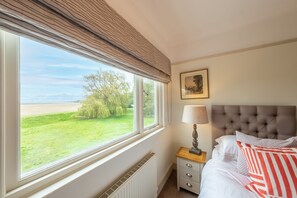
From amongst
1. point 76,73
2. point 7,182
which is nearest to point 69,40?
point 76,73

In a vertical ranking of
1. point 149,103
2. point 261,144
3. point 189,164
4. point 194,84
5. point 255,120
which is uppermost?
point 194,84

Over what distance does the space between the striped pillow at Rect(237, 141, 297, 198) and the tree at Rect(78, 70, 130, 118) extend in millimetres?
1287

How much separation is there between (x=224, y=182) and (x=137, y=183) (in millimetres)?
781

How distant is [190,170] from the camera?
1839 millimetres

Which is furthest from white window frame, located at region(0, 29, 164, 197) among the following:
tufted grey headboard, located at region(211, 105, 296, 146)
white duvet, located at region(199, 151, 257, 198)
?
tufted grey headboard, located at region(211, 105, 296, 146)

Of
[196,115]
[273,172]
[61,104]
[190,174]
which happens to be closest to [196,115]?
[196,115]

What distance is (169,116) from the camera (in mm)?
2381

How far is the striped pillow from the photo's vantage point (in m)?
0.90

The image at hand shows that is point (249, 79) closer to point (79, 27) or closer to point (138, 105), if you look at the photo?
point (138, 105)

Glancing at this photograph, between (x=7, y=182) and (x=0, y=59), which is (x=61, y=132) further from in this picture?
(x=0, y=59)

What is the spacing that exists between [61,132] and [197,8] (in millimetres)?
1801

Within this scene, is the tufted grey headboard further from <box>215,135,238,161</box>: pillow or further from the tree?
the tree

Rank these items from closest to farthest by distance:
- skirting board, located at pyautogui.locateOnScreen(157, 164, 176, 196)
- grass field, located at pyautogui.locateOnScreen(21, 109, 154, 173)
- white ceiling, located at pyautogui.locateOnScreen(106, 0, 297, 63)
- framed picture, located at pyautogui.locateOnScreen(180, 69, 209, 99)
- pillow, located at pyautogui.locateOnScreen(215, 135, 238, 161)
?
grass field, located at pyautogui.locateOnScreen(21, 109, 154, 173), white ceiling, located at pyautogui.locateOnScreen(106, 0, 297, 63), pillow, located at pyautogui.locateOnScreen(215, 135, 238, 161), skirting board, located at pyautogui.locateOnScreen(157, 164, 176, 196), framed picture, located at pyautogui.locateOnScreen(180, 69, 209, 99)

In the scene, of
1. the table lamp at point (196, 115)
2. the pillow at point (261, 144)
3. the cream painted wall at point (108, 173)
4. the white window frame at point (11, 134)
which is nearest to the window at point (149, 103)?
the cream painted wall at point (108, 173)
